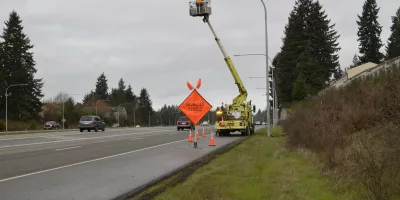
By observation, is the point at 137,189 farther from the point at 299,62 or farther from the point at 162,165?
the point at 299,62

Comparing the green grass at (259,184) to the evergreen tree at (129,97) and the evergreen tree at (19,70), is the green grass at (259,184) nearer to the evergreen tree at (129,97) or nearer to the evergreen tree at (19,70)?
the evergreen tree at (19,70)

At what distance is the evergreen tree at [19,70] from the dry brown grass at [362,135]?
7454 cm

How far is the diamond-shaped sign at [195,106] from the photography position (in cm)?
2141

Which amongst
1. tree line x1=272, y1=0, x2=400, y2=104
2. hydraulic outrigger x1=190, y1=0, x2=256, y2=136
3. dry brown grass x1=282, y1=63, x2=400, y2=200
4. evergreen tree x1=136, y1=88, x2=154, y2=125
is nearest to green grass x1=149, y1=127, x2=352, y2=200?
dry brown grass x1=282, y1=63, x2=400, y2=200

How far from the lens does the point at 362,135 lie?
1197cm

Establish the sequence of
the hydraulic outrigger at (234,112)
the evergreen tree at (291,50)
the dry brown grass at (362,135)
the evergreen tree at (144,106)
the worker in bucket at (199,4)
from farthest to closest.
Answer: the evergreen tree at (144,106) → the evergreen tree at (291,50) → the hydraulic outrigger at (234,112) → the worker in bucket at (199,4) → the dry brown grass at (362,135)

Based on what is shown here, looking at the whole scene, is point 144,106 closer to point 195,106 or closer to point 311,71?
point 311,71

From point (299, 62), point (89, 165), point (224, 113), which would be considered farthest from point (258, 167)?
point (299, 62)

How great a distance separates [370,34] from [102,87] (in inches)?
4642

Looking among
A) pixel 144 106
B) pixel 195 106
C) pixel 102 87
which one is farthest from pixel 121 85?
pixel 195 106

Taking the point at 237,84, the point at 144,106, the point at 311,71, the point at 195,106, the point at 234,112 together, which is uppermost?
the point at 311,71

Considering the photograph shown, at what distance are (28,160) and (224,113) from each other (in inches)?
808

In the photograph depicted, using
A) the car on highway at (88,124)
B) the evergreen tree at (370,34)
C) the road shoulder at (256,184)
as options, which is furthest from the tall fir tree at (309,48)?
the road shoulder at (256,184)

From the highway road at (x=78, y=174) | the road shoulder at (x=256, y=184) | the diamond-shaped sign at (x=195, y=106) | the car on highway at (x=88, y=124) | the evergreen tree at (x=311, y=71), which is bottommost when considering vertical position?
the highway road at (x=78, y=174)
